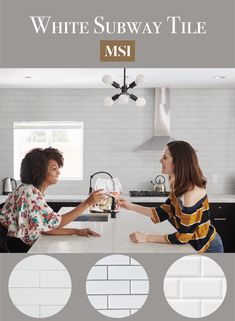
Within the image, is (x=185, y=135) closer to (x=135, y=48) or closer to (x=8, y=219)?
(x=8, y=219)

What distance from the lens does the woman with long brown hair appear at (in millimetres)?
2051

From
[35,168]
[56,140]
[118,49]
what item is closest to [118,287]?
[118,49]

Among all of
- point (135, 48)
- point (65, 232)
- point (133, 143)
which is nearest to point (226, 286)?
point (135, 48)

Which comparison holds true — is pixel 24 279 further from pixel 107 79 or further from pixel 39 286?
pixel 107 79

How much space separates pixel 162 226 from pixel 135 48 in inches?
55.1

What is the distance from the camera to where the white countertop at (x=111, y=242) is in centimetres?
204

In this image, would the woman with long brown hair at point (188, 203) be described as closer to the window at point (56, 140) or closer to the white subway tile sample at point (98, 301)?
the white subway tile sample at point (98, 301)

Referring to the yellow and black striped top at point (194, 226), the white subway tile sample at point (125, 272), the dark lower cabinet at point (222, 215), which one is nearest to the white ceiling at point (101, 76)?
the dark lower cabinet at point (222, 215)

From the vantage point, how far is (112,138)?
5.67m

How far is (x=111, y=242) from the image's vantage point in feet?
7.23

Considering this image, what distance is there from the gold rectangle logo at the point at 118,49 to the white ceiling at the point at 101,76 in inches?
109

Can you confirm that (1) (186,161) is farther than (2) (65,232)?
No

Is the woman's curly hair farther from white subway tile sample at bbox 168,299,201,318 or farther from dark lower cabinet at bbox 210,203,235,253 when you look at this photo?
dark lower cabinet at bbox 210,203,235,253

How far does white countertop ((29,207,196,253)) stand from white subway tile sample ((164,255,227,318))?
0.68m
